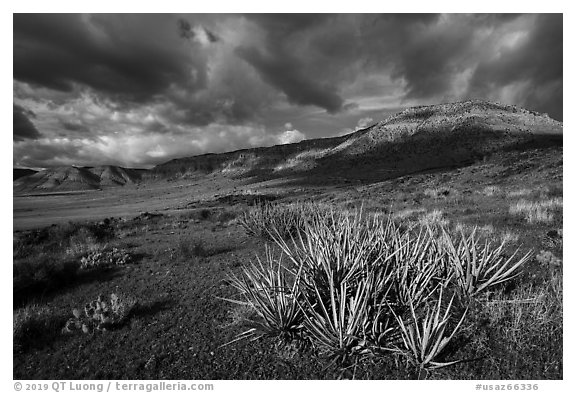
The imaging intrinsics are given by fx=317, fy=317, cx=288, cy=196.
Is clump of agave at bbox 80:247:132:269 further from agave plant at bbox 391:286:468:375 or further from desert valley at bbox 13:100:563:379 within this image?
agave plant at bbox 391:286:468:375

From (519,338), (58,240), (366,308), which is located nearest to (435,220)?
(519,338)

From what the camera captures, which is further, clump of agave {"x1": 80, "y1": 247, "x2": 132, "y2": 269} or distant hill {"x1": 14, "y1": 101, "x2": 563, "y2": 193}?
distant hill {"x1": 14, "y1": 101, "x2": 563, "y2": 193}

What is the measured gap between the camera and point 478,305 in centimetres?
406

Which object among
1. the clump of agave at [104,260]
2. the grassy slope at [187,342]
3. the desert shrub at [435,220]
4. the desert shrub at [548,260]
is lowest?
the grassy slope at [187,342]

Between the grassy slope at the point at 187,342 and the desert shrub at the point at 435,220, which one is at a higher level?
the desert shrub at the point at 435,220

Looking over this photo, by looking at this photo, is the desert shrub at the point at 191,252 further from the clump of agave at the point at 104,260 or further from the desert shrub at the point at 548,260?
the desert shrub at the point at 548,260

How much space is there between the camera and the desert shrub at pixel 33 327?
450 cm

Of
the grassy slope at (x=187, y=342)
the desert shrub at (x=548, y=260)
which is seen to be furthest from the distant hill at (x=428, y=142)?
the grassy slope at (x=187, y=342)

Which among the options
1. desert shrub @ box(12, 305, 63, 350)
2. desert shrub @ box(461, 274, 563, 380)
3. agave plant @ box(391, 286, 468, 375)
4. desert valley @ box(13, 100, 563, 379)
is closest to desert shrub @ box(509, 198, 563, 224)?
desert valley @ box(13, 100, 563, 379)

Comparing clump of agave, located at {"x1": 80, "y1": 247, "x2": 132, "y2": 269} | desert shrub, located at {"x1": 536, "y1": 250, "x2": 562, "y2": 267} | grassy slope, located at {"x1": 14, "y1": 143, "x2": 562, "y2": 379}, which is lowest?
grassy slope, located at {"x1": 14, "y1": 143, "x2": 562, "y2": 379}

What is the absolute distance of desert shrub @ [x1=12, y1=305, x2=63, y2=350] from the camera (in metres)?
4.50

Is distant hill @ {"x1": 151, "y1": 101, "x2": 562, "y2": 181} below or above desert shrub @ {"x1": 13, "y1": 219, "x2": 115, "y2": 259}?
above

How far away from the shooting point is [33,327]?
15.6 ft

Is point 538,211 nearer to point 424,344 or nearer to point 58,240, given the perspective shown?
point 424,344
